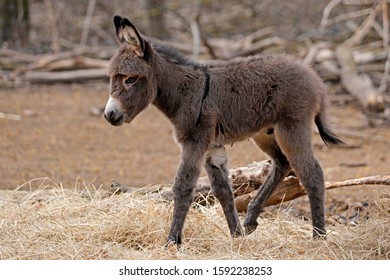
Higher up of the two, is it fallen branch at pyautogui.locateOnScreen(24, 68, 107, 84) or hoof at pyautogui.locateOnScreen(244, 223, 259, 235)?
hoof at pyautogui.locateOnScreen(244, 223, 259, 235)

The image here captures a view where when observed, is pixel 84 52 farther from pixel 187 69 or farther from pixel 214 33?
pixel 187 69

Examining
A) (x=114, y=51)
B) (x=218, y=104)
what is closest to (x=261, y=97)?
(x=218, y=104)

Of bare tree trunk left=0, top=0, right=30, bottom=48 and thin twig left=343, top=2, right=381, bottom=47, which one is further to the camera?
bare tree trunk left=0, top=0, right=30, bottom=48

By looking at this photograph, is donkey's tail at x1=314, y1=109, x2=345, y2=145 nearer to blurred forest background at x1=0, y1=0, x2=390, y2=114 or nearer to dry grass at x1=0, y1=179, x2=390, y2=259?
dry grass at x1=0, y1=179, x2=390, y2=259

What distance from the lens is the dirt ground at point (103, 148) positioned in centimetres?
794

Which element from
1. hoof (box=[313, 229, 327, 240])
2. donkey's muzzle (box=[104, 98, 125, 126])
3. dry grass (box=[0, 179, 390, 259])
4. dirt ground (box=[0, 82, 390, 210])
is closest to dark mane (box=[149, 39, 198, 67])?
donkey's muzzle (box=[104, 98, 125, 126])

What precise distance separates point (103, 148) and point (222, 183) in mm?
4126

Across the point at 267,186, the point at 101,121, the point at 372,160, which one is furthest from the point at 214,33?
the point at 267,186

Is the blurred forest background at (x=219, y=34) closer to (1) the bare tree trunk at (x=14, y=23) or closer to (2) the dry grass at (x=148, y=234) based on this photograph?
(1) the bare tree trunk at (x=14, y=23)

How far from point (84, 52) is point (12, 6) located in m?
1.89

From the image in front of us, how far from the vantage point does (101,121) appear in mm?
10766

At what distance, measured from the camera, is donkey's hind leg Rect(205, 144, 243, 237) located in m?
5.47

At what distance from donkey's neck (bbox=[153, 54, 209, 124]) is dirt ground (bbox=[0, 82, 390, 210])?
173cm

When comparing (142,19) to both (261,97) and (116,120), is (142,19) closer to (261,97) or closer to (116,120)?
(261,97)
